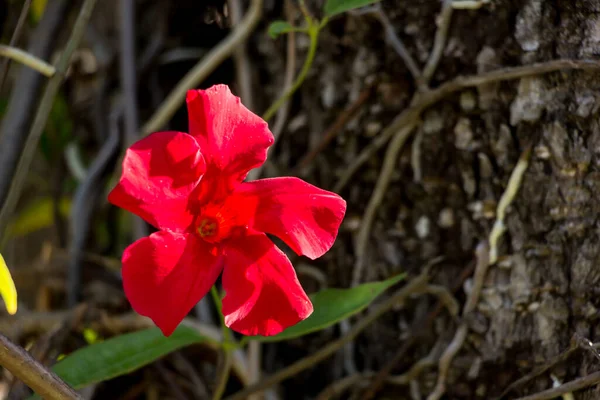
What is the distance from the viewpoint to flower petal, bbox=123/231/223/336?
0.52 metres

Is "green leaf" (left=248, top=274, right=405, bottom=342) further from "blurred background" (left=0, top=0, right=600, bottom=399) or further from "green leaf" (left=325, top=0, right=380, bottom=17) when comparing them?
"green leaf" (left=325, top=0, right=380, bottom=17)

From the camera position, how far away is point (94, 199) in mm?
1065

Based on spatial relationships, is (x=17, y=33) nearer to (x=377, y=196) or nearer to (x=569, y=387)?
(x=377, y=196)

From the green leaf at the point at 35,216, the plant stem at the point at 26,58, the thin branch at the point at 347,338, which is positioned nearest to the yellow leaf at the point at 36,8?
the green leaf at the point at 35,216

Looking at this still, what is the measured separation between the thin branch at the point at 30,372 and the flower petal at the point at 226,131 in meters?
0.19

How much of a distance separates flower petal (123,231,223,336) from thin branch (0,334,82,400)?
0.23ft

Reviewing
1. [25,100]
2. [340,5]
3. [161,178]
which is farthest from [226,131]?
[25,100]

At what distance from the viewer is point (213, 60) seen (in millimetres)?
914

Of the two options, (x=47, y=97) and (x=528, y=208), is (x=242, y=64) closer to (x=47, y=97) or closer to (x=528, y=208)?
(x=47, y=97)

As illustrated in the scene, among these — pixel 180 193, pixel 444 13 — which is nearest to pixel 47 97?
pixel 180 193

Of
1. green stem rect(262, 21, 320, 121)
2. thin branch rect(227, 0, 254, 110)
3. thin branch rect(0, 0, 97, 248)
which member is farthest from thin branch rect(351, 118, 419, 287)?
thin branch rect(0, 0, 97, 248)

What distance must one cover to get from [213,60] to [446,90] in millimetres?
320

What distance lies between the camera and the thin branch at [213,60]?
0.91 meters

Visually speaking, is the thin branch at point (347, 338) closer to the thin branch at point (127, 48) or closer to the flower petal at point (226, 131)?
the flower petal at point (226, 131)
